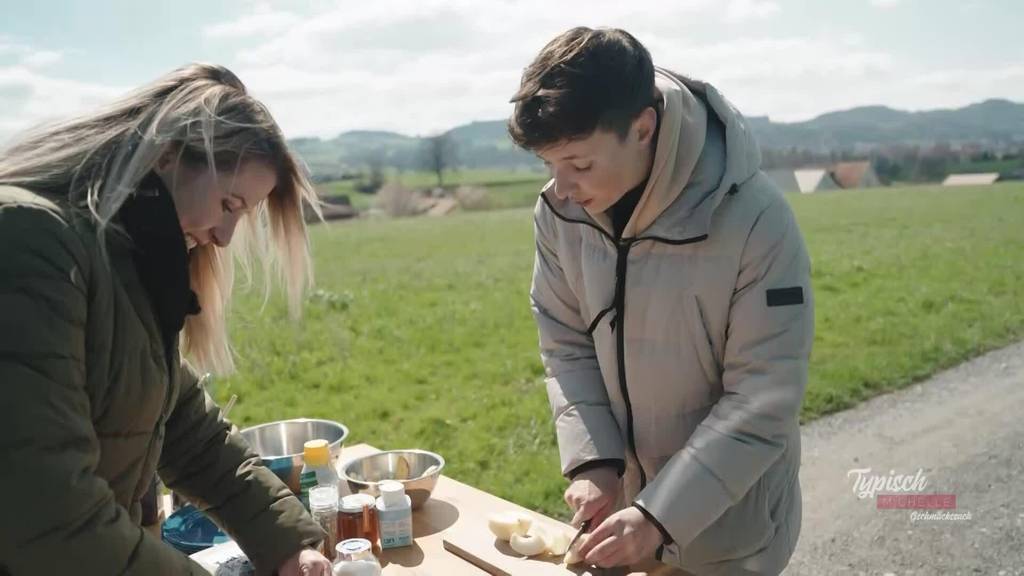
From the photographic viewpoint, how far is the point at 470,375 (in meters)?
7.19

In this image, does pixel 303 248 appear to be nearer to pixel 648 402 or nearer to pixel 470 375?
pixel 648 402

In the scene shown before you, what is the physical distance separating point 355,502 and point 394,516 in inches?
3.8

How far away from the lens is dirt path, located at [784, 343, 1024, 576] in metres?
4.08

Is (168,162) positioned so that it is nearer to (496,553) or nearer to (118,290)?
(118,290)

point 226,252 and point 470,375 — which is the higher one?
point 226,252

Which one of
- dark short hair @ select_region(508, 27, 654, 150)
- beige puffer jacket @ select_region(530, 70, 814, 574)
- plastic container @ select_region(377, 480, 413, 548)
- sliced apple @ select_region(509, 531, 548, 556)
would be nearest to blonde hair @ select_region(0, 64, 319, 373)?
dark short hair @ select_region(508, 27, 654, 150)

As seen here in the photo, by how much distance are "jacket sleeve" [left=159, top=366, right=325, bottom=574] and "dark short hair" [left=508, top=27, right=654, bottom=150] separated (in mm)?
961

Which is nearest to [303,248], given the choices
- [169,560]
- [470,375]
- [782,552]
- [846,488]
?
[169,560]

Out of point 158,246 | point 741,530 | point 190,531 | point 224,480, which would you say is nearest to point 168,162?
point 158,246

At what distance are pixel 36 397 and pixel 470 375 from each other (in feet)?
19.7

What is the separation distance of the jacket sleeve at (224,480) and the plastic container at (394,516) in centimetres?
15

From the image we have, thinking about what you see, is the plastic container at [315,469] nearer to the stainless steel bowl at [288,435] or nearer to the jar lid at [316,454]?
the jar lid at [316,454]

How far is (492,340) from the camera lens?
8.34 meters

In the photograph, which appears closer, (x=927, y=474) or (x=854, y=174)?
(x=927, y=474)
